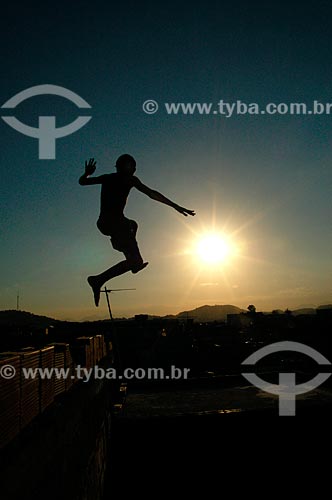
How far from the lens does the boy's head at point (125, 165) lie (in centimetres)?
639

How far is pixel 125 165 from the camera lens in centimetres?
641

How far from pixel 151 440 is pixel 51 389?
5.19 meters

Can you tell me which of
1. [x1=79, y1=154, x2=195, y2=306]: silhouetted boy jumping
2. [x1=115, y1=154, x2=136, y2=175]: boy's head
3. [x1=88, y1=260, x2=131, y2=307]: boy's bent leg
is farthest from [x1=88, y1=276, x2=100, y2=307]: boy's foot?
[x1=115, y1=154, x2=136, y2=175]: boy's head

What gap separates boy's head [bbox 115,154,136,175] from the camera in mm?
6395

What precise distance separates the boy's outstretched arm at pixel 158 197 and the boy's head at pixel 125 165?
171 mm

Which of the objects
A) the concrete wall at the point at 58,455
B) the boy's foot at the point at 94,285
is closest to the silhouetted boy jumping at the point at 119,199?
the boy's foot at the point at 94,285

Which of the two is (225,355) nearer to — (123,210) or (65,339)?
(65,339)

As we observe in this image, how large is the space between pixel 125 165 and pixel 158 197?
2.33 ft

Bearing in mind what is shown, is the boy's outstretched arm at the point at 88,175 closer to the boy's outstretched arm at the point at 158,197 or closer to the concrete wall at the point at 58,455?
the boy's outstretched arm at the point at 158,197

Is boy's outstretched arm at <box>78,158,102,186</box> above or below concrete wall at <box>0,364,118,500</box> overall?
above

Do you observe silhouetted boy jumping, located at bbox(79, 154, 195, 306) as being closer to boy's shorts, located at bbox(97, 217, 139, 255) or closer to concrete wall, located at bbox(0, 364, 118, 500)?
boy's shorts, located at bbox(97, 217, 139, 255)

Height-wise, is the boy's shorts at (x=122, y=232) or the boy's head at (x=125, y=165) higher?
the boy's head at (x=125, y=165)

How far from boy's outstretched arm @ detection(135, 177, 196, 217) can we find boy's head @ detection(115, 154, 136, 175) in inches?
6.7

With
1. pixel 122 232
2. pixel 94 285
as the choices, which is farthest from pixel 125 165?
pixel 94 285
